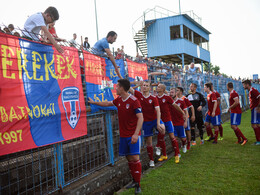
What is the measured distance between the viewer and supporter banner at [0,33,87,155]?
2.93 metres

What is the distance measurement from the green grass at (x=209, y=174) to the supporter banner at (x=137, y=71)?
2664mm

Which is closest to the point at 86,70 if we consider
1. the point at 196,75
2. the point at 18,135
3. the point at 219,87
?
the point at 18,135

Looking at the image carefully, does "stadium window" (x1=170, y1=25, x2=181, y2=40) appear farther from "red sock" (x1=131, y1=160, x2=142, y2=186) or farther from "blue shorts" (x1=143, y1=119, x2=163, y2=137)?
"red sock" (x1=131, y1=160, x2=142, y2=186)

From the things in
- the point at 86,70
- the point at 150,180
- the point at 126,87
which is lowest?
the point at 150,180

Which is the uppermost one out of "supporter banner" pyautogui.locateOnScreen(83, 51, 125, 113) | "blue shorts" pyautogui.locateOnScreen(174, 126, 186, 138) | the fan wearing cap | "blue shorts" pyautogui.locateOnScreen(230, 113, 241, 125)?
the fan wearing cap

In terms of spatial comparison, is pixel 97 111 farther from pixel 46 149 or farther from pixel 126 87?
pixel 46 149

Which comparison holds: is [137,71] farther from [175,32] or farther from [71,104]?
[175,32]

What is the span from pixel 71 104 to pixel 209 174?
353 cm

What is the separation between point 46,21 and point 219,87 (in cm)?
1390

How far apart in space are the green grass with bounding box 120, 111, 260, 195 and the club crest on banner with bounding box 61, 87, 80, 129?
179 centimetres

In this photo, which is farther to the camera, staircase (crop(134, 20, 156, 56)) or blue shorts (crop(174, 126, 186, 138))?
staircase (crop(134, 20, 156, 56))

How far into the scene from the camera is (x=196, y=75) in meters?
12.0

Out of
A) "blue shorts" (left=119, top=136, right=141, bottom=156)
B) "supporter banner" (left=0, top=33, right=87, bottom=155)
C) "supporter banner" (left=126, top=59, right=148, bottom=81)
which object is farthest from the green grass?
"supporter banner" (left=126, top=59, right=148, bottom=81)

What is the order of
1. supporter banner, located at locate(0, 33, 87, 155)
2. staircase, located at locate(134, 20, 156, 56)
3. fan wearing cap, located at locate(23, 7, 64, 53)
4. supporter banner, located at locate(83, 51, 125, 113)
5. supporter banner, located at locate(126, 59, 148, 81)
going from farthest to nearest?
staircase, located at locate(134, 20, 156, 56) < supporter banner, located at locate(126, 59, 148, 81) < supporter banner, located at locate(83, 51, 125, 113) < fan wearing cap, located at locate(23, 7, 64, 53) < supporter banner, located at locate(0, 33, 87, 155)
